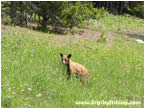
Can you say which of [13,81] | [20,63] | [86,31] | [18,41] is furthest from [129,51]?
[13,81]

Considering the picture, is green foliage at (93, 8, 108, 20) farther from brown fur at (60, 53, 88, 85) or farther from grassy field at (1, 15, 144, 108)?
brown fur at (60, 53, 88, 85)

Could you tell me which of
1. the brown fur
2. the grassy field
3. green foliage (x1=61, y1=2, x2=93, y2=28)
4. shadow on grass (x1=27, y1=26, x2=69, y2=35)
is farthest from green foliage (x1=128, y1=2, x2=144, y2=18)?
the brown fur

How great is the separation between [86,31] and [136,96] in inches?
388

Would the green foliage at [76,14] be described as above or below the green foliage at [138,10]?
above

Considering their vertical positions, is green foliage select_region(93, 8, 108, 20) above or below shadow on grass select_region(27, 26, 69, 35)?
above

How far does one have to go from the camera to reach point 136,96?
782cm

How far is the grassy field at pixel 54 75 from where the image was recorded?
6.41 m

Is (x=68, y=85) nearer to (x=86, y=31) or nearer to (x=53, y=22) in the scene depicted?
(x=53, y=22)

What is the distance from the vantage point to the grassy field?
6.41m

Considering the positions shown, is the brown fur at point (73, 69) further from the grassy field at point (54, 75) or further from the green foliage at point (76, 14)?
the green foliage at point (76, 14)

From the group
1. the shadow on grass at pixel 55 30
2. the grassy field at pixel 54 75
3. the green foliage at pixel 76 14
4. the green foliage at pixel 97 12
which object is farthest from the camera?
the green foliage at pixel 97 12

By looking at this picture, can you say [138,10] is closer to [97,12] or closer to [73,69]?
A: [97,12]

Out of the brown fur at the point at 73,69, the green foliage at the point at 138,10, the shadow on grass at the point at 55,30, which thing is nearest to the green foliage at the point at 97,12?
the shadow on grass at the point at 55,30

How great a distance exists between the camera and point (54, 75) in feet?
25.4
